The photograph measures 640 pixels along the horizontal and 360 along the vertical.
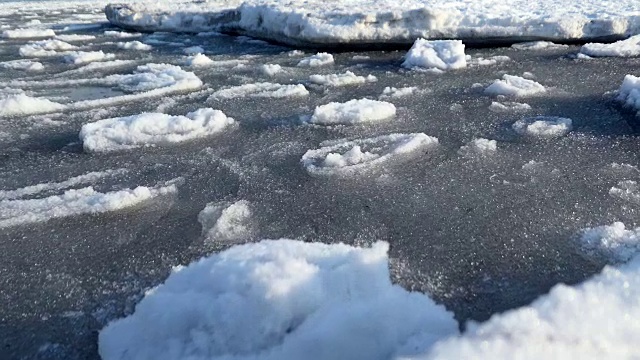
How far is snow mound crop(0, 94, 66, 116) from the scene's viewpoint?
13.3ft

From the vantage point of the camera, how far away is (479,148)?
3062 millimetres

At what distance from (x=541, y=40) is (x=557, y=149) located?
4223mm

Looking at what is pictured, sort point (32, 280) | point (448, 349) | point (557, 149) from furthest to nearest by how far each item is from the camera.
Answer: point (557, 149) → point (32, 280) → point (448, 349)

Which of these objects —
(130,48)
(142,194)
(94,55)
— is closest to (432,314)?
(142,194)

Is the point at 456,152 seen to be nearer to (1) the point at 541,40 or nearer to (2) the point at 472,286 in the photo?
(2) the point at 472,286

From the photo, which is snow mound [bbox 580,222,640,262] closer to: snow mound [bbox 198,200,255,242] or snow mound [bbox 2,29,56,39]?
snow mound [bbox 198,200,255,242]

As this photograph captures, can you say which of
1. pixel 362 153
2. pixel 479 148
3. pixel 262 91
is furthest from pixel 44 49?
pixel 479 148

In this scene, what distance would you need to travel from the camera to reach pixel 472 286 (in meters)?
1.80

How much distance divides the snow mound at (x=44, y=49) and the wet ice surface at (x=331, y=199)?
3159mm

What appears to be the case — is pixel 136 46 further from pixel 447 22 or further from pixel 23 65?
pixel 447 22

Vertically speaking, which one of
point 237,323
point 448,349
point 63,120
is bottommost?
point 63,120

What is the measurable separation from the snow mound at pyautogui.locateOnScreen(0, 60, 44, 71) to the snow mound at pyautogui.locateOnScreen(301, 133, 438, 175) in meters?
4.49

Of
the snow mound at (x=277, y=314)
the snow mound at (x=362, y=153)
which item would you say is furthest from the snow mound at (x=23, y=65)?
the snow mound at (x=277, y=314)

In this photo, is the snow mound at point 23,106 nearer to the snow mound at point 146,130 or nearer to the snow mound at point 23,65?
the snow mound at point 146,130
